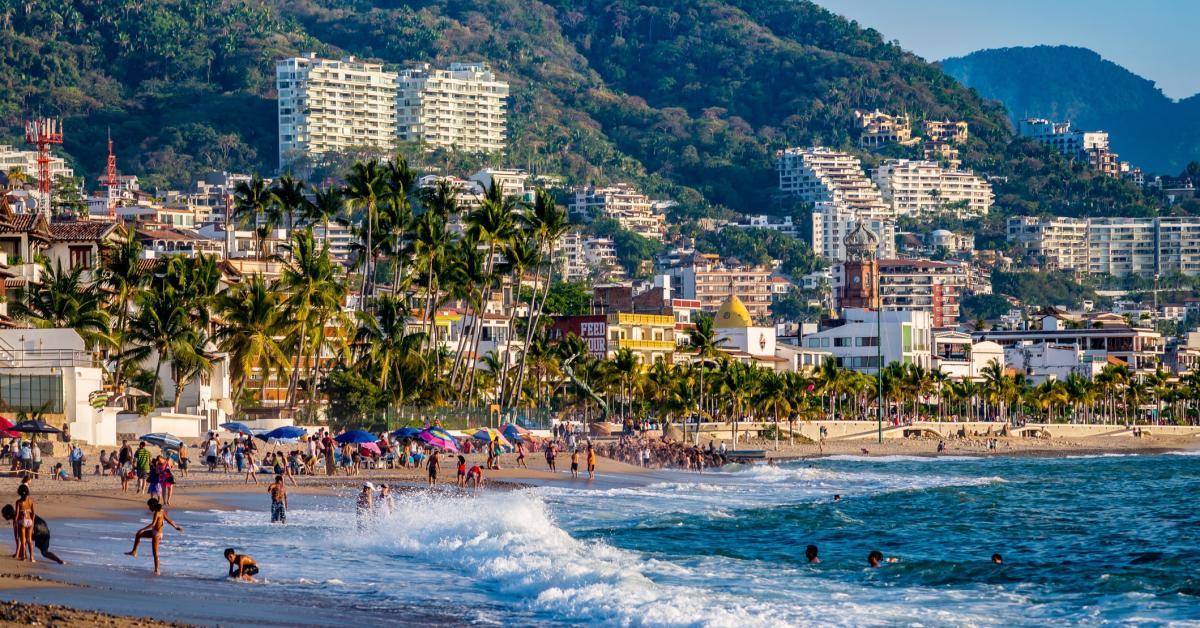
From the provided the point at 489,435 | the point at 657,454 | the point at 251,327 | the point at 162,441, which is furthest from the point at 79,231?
the point at 162,441

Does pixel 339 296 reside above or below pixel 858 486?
above

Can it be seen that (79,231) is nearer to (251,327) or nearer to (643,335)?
(251,327)

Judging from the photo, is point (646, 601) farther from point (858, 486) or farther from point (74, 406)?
point (858, 486)

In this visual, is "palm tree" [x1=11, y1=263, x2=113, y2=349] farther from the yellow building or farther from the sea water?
the yellow building

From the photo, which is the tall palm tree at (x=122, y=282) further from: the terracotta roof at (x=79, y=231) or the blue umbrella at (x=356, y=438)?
the blue umbrella at (x=356, y=438)

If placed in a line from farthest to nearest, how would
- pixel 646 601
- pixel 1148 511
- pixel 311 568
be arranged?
pixel 1148 511 < pixel 311 568 < pixel 646 601

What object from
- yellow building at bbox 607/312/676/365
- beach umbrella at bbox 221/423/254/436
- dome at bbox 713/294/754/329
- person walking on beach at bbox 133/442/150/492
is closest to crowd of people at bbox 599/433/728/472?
beach umbrella at bbox 221/423/254/436

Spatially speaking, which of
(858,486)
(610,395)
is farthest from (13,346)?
(610,395)
